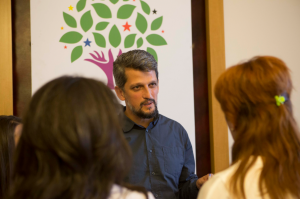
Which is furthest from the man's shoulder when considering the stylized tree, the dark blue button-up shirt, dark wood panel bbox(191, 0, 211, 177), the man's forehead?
the stylized tree

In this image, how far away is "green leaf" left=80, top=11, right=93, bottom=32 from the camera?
1.99m

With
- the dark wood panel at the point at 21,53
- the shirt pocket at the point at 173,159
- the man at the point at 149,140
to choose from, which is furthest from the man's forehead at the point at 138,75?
the dark wood panel at the point at 21,53

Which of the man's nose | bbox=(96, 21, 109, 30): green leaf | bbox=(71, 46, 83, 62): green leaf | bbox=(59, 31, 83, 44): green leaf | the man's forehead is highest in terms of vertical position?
bbox=(96, 21, 109, 30): green leaf

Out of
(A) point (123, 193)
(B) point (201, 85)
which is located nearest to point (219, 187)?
(A) point (123, 193)

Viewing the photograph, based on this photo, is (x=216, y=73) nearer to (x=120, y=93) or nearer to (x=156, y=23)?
(x=156, y=23)

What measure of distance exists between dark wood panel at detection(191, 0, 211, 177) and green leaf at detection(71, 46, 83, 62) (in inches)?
34.8

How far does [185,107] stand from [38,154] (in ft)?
4.77

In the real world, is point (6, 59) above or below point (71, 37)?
below

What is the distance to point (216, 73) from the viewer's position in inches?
80.7

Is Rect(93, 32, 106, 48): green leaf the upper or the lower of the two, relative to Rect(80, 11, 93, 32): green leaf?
lower

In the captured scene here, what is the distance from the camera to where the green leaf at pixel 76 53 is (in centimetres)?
198

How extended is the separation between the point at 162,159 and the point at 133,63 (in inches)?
26.2

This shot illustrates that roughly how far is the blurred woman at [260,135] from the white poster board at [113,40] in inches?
41.7

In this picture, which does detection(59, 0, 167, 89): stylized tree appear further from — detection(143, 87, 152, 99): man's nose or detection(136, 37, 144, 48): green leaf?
detection(143, 87, 152, 99): man's nose
